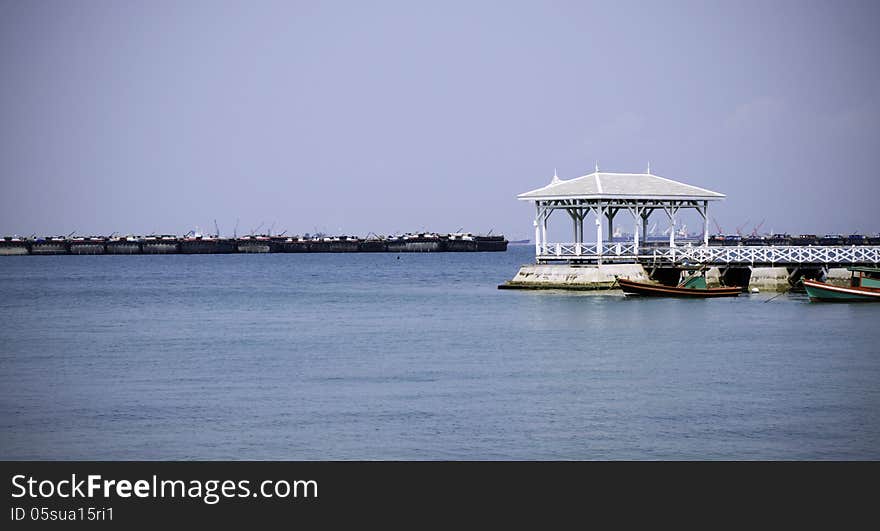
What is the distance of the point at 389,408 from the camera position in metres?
25.6

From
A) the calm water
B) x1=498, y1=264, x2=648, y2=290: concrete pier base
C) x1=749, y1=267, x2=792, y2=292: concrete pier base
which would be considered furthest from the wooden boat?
x1=749, y1=267, x2=792, y2=292: concrete pier base

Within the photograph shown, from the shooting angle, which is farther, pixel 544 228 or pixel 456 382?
pixel 544 228

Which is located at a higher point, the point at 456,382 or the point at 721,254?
the point at 721,254

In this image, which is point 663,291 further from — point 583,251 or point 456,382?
point 456,382

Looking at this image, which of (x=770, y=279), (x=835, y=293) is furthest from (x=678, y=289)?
(x=835, y=293)

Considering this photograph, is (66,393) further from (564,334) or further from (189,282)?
(189,282)

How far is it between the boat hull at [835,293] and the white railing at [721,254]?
604 centimetres

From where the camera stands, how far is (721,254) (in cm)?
6056

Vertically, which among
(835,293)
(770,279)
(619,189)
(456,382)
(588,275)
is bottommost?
(456,382)

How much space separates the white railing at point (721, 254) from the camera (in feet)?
194

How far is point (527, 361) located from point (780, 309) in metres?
19.3

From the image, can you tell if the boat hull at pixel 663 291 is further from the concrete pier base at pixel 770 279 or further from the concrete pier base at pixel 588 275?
the concrete pier base at pixel 770 279

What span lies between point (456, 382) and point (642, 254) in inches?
1337
